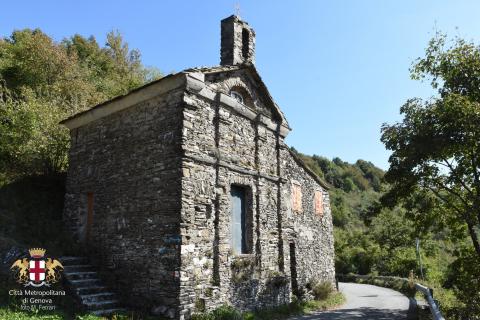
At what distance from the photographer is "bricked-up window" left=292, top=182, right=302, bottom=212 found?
567 inches

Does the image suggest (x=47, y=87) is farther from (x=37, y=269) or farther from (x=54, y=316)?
(x=54, y=316)

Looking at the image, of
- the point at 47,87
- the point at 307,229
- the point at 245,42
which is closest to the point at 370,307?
the point at 307,229

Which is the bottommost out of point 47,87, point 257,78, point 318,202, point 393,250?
point 393,250

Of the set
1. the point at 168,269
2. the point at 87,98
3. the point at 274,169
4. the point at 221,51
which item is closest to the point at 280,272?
the point at 274,169

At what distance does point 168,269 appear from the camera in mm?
8492

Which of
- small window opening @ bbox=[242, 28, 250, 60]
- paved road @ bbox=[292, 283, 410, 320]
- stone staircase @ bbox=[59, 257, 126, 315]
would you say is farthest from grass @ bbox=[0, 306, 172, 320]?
small window opening @ bbox=[242, 28, 250, 60]

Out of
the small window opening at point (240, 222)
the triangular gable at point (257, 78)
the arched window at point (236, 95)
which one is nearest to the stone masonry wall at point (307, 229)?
the triangular gable at point (257, 78)

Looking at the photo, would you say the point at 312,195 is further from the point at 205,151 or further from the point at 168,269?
the point at 168,269

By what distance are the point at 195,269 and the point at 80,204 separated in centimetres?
484

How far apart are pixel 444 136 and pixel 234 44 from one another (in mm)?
7107

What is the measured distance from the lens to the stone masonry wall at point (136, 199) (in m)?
8.74

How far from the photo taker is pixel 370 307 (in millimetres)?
12953

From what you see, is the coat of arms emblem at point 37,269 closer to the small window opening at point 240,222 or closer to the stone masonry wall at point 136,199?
the stone masonry wall at point 136,199

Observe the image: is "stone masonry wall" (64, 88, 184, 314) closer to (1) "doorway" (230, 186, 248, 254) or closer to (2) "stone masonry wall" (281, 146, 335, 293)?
(1) "doorway" (230, 186, 248, 254)
